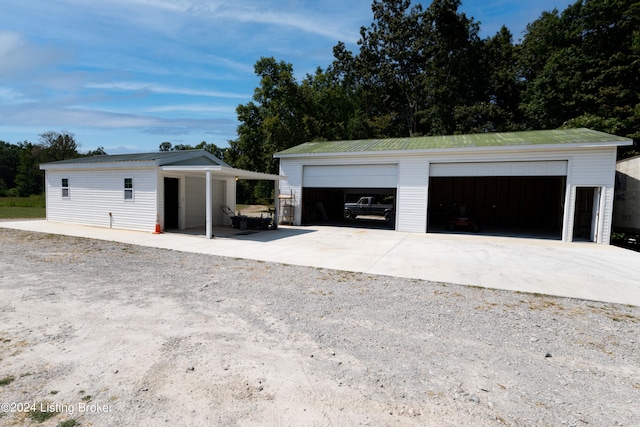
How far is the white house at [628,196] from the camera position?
42.0 feet

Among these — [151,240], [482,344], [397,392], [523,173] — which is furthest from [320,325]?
[523,173]

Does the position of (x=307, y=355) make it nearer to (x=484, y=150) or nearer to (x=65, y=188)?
(x=484, y=150)

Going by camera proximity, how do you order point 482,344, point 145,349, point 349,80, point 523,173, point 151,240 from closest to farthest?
1. point 145,349
2. point 482,344
3. point 151,240
4. point 523,173
5. point 349,80

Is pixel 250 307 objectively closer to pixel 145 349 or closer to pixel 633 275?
pixel 145 349

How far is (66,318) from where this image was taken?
4.29 m

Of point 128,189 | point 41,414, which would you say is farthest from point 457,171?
point 41,414

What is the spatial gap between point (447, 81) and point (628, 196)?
19.2 metres

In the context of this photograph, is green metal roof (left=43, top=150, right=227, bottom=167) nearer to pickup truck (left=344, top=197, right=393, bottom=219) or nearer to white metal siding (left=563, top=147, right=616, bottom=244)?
pickup truck (left=344, top=197, right=393, bottom=219)

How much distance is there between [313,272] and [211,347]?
12.0ft

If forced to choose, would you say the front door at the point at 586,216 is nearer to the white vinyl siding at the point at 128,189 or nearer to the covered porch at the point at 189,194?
the covered porch at the point at 189,194

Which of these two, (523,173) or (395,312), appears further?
(523,173)

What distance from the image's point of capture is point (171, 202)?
1418 centimetres

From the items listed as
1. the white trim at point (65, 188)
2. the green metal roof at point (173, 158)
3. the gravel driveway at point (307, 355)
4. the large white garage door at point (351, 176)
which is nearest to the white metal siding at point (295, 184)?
the large white garage door at point (351, 176)

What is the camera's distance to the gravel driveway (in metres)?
2.58
